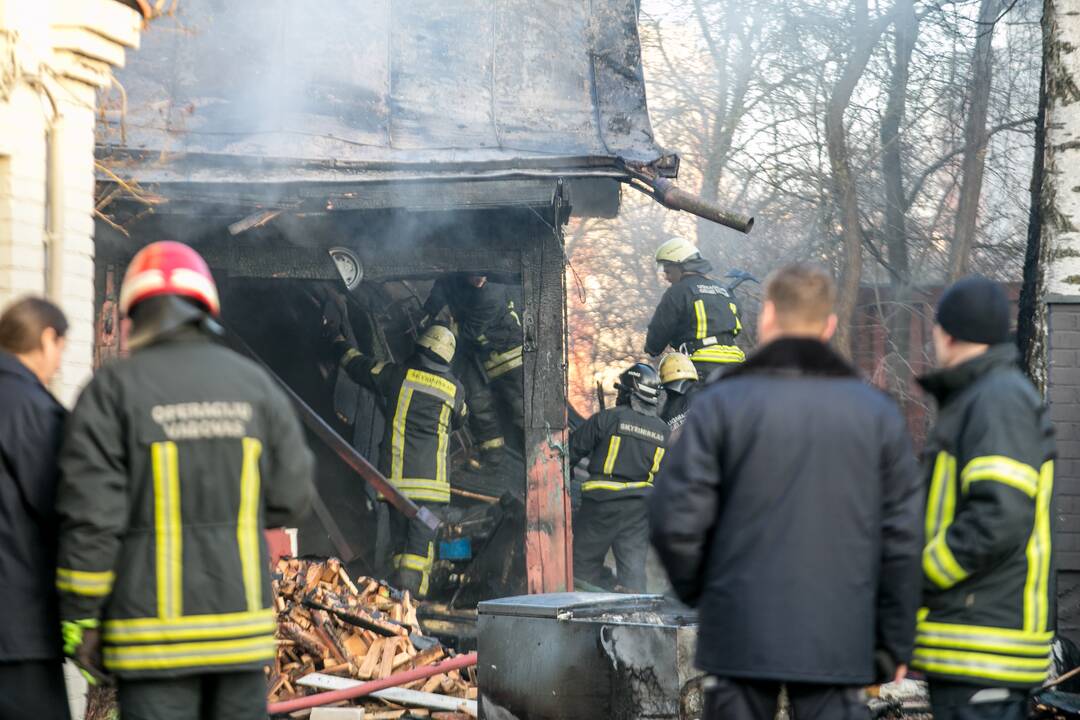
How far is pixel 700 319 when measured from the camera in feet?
35.6

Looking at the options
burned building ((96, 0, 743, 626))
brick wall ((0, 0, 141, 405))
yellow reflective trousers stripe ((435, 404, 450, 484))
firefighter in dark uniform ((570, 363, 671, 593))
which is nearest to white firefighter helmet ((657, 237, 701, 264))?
burned building ((96, 0, 743, 626))

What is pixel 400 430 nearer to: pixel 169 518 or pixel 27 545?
pixel 27 545

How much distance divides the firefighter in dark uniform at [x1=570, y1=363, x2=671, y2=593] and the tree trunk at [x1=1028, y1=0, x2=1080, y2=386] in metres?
3.26

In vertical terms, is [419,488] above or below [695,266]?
below

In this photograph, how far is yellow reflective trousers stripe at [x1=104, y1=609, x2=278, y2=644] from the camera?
372 cm

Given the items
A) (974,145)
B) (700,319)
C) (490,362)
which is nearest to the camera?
(700,319)

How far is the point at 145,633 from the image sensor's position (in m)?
3.72

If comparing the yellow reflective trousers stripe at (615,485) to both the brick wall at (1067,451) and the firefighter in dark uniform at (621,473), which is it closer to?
the firefighter in dark uniform at (621,473)

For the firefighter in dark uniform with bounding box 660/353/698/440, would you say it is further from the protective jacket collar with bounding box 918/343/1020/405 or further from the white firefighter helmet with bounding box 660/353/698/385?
the protective jacket collar with bounding box 918/343/1020/405

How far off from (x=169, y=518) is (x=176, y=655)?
1.25 ft

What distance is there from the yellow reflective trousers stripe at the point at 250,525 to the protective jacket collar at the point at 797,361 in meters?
1.39

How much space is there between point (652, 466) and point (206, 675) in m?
6.92

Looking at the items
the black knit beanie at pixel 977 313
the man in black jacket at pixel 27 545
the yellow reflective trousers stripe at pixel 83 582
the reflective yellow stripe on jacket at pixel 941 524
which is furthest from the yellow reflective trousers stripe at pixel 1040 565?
the man in black jacket at pixel 27 545

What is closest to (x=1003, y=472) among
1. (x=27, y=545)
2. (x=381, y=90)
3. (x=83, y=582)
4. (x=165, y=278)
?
(x=165, y=278)
